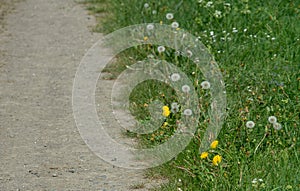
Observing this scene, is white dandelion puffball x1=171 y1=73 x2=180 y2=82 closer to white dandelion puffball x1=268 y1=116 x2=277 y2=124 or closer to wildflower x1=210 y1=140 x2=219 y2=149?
white dandelion puffball x1=268 y1=116 x2=277 y2=124

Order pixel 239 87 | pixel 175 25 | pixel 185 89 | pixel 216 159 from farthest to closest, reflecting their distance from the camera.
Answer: pixel 175 25 → pixel 239 87 → pixel 185 89 → pixel 216 159

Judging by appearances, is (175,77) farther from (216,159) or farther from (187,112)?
(216,159)

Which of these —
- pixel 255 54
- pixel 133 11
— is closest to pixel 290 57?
pixel 255 54

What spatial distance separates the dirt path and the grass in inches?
14.4

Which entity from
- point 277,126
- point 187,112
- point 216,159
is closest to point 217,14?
point 187,112

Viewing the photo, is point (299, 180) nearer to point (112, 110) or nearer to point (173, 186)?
point (173, 186)

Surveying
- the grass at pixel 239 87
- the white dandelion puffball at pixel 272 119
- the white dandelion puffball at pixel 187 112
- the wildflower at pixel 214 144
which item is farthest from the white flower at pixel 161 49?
the wildflower at pixel 214 144

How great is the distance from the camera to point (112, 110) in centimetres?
526

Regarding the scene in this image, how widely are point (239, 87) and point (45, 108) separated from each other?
4.79 ft

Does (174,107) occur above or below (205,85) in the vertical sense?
below

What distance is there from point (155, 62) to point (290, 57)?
108cm

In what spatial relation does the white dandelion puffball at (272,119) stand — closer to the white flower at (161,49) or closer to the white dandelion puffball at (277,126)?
the white dandelion puffball at (277,126)

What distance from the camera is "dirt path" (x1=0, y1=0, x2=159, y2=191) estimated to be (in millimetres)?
4227

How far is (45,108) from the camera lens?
529 cm
